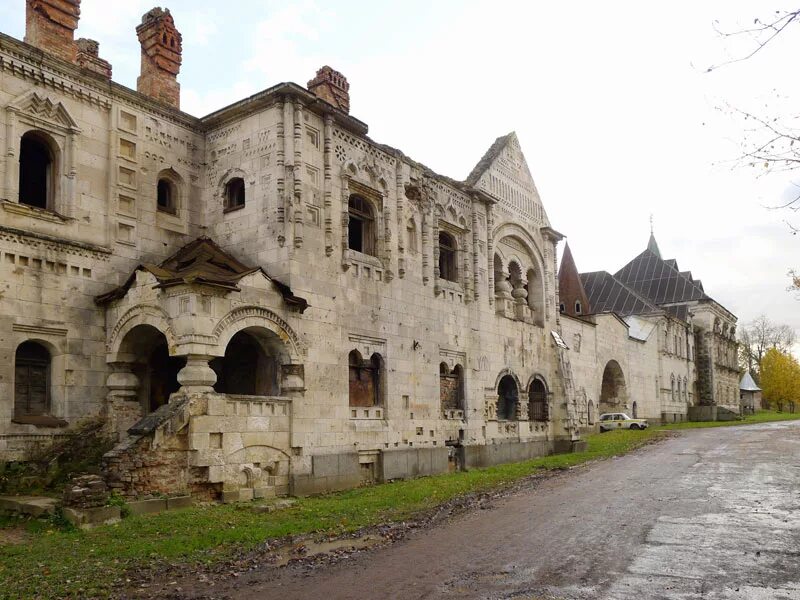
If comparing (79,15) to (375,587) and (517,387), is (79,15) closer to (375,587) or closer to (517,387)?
(375,587)

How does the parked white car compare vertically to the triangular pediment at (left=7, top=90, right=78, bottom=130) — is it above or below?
below

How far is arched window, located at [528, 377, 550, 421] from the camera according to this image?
26875 millimetres

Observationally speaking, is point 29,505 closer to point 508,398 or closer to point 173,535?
point 173,535

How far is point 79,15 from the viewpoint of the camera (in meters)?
16.7

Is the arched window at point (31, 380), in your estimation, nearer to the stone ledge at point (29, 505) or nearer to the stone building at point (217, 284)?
the stone building at point (217, 284)

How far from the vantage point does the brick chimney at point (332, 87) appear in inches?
781

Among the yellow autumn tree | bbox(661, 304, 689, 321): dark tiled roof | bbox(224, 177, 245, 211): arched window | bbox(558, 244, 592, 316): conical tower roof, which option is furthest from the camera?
the yellow autumn tree

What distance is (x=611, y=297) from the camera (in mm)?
54188

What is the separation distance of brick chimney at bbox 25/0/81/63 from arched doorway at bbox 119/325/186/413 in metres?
6.15

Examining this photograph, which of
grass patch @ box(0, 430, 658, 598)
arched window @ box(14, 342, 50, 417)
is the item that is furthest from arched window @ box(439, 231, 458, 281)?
arched window @ box(14, 342, 50, 417)

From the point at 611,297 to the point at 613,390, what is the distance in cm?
1289

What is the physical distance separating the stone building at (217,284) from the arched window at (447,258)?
365mm

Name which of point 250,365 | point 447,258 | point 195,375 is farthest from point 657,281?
point 195,375

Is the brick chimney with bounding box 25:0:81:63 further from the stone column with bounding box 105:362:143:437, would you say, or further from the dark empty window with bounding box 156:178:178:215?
the stone column with bounding box 105:362:143:437
